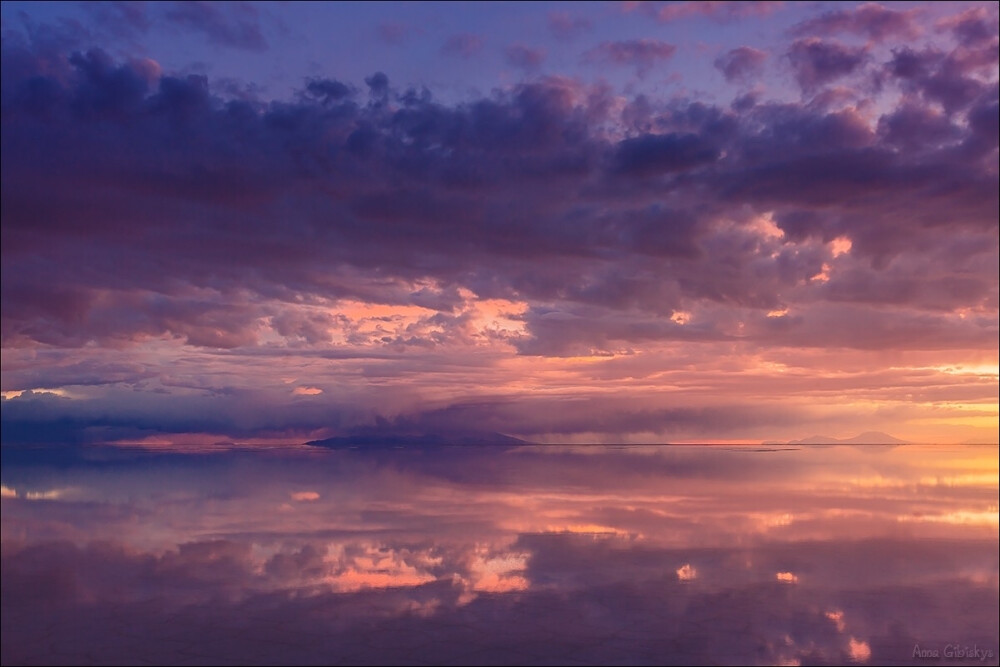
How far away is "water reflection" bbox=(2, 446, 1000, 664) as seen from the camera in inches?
595

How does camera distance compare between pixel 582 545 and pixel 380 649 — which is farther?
pixel 582 545

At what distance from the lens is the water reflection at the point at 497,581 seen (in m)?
15.1

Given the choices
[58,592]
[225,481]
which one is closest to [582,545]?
[58,592]

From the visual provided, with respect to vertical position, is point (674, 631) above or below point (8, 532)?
below

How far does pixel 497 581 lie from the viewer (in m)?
20.2

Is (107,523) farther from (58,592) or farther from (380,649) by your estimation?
(380,649)

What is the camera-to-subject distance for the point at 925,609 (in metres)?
17.7

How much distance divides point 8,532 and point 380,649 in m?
19.3

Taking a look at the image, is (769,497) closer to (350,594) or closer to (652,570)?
(652,570)

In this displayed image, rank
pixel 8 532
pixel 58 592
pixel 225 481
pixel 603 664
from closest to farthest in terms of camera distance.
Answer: pixel 603 664 < pixel 58 592 < pixel 8 532 < pixel 225 481

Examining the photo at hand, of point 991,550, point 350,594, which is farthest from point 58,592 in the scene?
point 991,550

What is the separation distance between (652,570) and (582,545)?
155 inches

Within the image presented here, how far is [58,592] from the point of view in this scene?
19.0 m

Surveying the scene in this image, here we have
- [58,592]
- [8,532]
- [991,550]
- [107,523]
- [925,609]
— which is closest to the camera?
[925,609]
